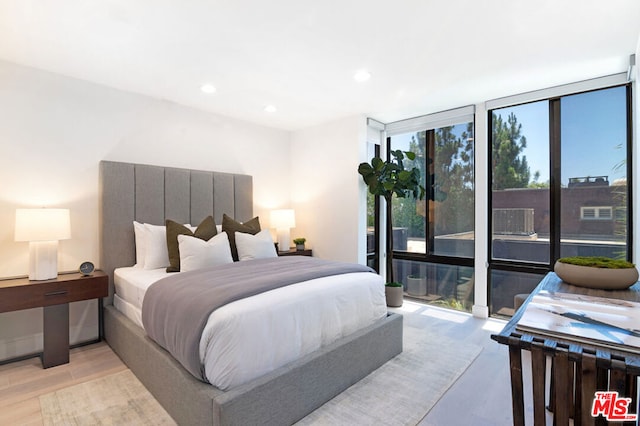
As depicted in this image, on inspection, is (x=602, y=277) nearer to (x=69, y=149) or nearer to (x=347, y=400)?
(x=347, y=400)

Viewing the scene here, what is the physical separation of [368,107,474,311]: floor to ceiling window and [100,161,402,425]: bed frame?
1735 millimetres

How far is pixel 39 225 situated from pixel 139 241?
0.82m

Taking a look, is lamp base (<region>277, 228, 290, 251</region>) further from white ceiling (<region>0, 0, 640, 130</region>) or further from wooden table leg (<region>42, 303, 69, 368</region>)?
wooden table leg (<region>42, 303, 69, 368</region>)

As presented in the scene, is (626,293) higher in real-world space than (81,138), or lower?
lower

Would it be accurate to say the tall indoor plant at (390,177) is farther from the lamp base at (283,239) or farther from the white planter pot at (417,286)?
the lamp base at (283,239)

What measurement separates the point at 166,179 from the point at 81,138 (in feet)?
2.74

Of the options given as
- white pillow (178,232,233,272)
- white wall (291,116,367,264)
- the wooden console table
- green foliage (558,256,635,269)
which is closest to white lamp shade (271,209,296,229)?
white wall (291,116,367,264)

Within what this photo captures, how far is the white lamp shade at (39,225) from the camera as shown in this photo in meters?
2.52

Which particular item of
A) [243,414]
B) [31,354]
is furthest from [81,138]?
[243,414]

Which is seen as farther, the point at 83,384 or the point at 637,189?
the point at 637,189

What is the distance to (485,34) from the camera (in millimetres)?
2354

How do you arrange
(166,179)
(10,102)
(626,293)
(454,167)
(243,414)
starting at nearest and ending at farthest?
(626,293), (243,414), (10,102), (166,179), (454,167)

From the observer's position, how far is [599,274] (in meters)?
1.55

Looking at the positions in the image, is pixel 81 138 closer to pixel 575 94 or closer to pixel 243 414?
pixel 243 414
